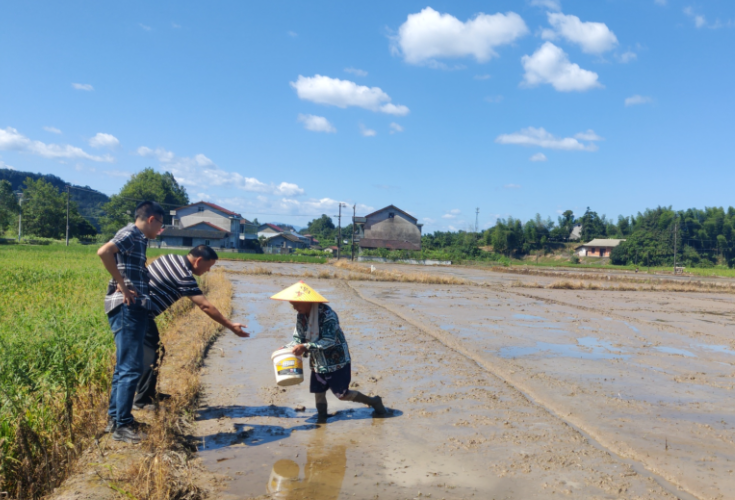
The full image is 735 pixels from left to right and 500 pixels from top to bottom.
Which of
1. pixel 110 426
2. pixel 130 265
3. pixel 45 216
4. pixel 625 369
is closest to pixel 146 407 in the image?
pixel 110 426

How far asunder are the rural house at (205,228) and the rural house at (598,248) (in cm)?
5173

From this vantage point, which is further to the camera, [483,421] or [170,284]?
[483,421]

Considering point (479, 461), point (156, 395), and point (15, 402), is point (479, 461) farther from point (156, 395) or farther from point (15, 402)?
point (15, 402)

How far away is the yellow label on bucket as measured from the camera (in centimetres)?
472

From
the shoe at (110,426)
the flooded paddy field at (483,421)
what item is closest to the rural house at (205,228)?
the flooded paddy field at (483,421)

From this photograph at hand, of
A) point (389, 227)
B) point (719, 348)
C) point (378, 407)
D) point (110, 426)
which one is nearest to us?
point (110, 426)

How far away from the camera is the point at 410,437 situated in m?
4.78

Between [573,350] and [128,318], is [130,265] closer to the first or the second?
[128,318]

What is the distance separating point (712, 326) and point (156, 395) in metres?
15.2

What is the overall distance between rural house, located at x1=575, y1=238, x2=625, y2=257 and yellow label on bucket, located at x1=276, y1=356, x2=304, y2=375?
268 feet

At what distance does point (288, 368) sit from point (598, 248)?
8287cm

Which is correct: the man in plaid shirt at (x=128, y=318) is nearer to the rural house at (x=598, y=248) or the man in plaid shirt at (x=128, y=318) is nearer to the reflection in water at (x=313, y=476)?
the reflection in water at (x=313, y=476)

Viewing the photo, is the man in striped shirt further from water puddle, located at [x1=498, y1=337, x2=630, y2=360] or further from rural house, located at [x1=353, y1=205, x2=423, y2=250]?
rural house, located at [x1=353, y1=205, x2=423, y2=250]

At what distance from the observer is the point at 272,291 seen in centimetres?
2095
